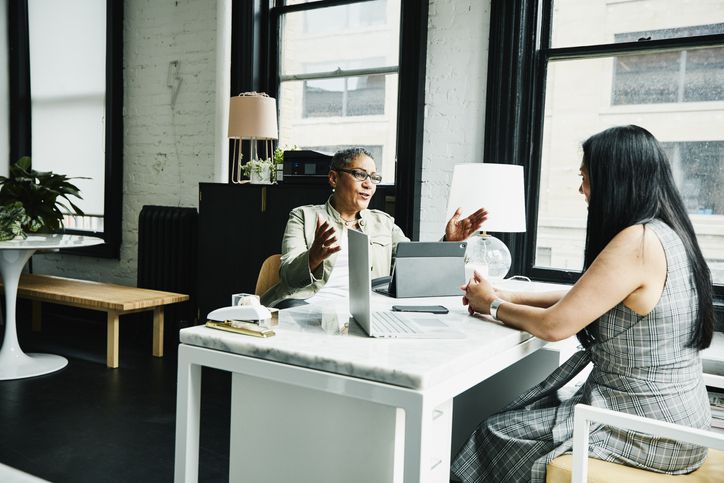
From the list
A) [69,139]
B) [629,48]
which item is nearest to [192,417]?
[629,48]

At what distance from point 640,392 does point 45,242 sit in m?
3.47

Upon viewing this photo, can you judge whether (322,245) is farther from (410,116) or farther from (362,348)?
(410,116)

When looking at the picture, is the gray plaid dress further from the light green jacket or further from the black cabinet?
the black cabinet

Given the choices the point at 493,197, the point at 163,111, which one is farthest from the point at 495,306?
the point at 163,111

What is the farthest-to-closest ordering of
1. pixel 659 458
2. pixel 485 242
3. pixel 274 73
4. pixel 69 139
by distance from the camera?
1. pixel 69 139
2. pixel 274 73
3. pixel 485 242
4. pixel 659 458

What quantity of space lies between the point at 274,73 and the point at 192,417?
11.1 feet

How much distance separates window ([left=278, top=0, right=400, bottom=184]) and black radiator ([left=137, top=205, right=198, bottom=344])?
938mm

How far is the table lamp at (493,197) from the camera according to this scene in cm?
278

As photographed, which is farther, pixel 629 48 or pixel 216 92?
pixel 216 92

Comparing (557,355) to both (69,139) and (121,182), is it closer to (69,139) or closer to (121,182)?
(121,182)

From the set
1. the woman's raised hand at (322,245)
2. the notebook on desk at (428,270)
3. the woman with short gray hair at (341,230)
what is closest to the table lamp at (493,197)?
the woman with short gray hair at (341,230)

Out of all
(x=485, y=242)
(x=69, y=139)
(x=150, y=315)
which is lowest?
(x=150, y=315)

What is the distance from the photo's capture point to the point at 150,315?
5.05 meters

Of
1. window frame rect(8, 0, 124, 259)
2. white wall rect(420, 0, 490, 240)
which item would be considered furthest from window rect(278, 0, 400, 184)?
window frame rect(8, 0, 124, 259)
